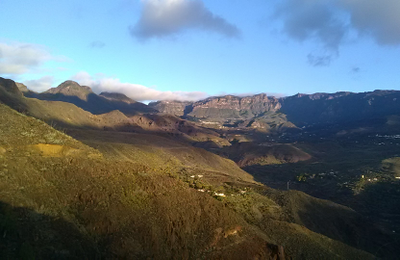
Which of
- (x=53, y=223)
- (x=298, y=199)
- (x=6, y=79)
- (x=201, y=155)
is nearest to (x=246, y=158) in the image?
(x=201, y=155)

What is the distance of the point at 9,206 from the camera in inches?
664

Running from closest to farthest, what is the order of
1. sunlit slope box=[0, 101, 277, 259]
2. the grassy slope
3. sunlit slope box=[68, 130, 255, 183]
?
sunlit slope box=[0, 101, 277, 259]
the grassy slope
sunlit slope box=[68, 130, 255, 183]

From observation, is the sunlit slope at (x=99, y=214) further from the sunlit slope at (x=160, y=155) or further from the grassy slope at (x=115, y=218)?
the sunlit slope at (x=160, y=155)

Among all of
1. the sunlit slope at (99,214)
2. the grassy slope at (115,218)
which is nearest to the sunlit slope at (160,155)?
the sunlit slope at (99,214)

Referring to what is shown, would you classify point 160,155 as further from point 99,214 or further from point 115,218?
point 99,214

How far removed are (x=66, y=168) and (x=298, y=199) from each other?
102ft

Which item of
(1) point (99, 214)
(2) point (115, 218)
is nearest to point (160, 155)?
(2) point (115, 218)

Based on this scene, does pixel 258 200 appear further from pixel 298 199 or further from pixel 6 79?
pixel 6 79

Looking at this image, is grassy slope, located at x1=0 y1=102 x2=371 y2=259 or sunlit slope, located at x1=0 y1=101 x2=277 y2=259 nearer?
sunlit slope, located at x1=0 y1=101 x2=277 y2=259

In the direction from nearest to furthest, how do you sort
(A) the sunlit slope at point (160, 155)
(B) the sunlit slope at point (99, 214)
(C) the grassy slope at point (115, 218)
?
(B) the sunlit slope at point (99, 214), (C) the grassy slope at point (115, 218), (A) the sunlit slope at point (160, 155)

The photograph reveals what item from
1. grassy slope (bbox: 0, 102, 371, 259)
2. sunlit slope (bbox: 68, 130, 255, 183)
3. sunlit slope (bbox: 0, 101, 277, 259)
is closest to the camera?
sunlit slope (bbox: 0, 101, 277, 259)

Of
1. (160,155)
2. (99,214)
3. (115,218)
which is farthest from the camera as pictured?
(160,155)

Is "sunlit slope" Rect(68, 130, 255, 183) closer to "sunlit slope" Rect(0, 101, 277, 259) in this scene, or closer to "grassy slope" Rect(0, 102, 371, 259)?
"sunlit slope" Rect(0, 101, 277, 259)

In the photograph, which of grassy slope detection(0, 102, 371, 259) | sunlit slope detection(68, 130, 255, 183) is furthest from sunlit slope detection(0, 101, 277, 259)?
sunlit slope detection(68, 130, 255, 183)
